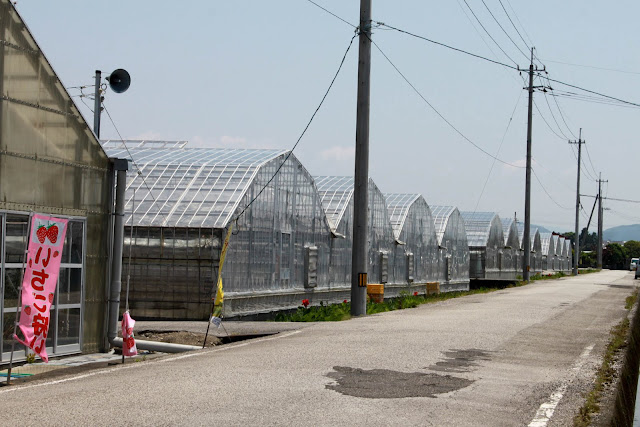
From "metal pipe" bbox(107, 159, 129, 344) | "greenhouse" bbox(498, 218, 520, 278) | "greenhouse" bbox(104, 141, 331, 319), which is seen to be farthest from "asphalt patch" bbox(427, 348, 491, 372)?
"greenhouse" bbox(498, 218, 520, 278)

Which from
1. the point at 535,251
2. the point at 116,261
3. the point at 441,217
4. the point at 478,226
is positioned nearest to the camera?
the point at 116,261

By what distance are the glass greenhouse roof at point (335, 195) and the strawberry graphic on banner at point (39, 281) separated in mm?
17070

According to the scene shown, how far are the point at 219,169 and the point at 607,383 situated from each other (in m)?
15.6

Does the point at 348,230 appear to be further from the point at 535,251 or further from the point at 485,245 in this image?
the point at 535,251

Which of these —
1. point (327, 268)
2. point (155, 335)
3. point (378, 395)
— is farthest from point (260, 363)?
point (327, 268)

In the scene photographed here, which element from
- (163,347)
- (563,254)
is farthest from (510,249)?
(163,347)

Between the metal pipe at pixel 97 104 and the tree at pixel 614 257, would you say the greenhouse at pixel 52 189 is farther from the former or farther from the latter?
the tree at pixel 614 257

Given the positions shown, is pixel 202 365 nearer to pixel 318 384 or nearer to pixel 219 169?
pixel 318 384

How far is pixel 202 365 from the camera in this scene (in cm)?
1066

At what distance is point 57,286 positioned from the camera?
14.2 meters

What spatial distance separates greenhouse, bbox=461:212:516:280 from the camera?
2264 inches

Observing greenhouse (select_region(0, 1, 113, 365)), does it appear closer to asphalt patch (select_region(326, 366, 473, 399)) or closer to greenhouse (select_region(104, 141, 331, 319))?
asphalt patch (select_region(326, 366, 473, 399))

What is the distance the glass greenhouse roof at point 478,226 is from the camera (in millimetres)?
58344

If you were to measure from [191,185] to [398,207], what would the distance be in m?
18.0
